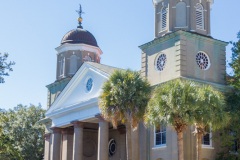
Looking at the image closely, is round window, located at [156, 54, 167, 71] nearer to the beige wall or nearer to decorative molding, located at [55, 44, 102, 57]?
the beige wall

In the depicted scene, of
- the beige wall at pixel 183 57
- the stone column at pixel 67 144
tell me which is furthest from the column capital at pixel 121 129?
the beige wall at pixel 183 57

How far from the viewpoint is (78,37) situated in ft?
154

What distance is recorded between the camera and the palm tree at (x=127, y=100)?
29.1 m

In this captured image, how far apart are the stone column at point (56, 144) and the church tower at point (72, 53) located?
4851 millimetres

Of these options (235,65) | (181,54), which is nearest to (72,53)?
(181,54)

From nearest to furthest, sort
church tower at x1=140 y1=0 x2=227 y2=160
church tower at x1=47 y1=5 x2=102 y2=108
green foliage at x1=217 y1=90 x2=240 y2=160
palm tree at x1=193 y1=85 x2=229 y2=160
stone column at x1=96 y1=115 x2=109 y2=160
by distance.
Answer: palm tree at x1=193 y1=85 x2=229 y2=160, green foliage at x1=217 y1=90 x2=240 y2=160, church tower at x1=140 y1=0 x2=227 y2=160, stone column at x1=96 y1=115 x2=109 y2=160, church tower at x1=47 y1=5 x2=102 y2=108

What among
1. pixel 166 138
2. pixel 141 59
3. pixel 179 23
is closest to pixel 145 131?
pixel 166 138

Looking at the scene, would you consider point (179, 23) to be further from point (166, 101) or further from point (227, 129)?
point (166, 101)

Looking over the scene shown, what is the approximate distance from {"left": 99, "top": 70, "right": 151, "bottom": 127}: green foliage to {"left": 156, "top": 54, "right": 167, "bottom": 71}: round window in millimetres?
4995

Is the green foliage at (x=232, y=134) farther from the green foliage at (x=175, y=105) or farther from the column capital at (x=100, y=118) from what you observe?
the column capital at (x=100, y=118)

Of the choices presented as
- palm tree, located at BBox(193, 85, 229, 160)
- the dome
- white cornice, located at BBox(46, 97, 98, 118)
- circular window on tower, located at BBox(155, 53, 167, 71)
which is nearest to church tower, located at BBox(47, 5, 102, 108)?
the dome

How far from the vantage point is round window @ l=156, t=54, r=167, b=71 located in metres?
34.8

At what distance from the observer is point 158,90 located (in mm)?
26969

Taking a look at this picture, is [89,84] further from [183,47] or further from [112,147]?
[183,47]
